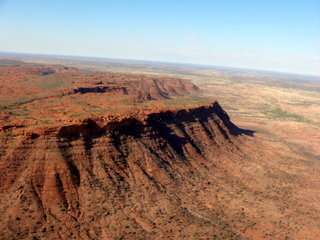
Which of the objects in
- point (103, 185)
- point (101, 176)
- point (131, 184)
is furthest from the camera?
point (131, 184)

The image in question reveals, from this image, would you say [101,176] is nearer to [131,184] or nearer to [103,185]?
[103,185]

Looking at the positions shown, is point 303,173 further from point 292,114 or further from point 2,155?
point 292,114

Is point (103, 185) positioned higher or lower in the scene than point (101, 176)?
lower

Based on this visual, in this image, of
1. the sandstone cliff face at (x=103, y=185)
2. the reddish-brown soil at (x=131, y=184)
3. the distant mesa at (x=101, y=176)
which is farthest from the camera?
the reddish-brown soil at (x=131, y=184)

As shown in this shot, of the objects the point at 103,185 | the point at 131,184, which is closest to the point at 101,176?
the point at 103,185

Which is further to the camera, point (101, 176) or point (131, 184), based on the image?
point (131, 184)
